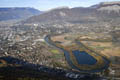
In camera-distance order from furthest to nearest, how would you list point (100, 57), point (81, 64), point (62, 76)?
point (100, 57), point (81, 64), point (62, 76)

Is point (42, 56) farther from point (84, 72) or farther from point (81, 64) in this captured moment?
point (84, 72)

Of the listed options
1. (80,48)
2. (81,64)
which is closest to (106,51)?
(80,48)

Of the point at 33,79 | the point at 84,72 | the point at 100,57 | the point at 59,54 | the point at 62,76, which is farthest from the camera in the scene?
the point at 59,54

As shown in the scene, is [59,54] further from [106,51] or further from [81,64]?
[106,51]

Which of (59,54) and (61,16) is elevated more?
(61,16)

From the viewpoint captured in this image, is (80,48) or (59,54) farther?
(80,48)

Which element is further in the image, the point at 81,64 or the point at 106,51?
the point at 106,51

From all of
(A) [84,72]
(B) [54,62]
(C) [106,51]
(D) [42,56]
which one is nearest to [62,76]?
(A) [84,72]

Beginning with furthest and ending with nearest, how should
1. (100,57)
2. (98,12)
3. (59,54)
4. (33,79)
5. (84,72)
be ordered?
(98,12) → (59,54) → (100,57) → (84,72) → (33,79)

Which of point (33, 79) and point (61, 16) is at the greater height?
point (61, 16)
